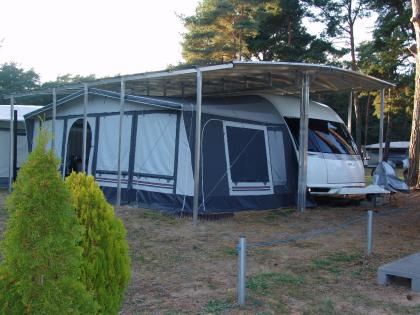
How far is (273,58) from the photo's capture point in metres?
26.3

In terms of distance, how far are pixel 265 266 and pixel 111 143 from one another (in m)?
5.92

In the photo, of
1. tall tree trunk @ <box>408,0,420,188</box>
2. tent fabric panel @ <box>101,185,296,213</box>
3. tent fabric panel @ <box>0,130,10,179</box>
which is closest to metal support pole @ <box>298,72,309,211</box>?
tent fabric panel @ <box>101,185,296,213</box>

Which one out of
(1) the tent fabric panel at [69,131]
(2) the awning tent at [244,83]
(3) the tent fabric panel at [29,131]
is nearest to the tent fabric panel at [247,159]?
(2) the awning tent at [244,83]

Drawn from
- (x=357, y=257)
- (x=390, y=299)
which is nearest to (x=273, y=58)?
(x=357, y=257)

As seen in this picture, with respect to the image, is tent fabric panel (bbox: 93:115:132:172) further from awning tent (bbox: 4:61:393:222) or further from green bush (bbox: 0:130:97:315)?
green bush (bbox: 0:130:97:315)

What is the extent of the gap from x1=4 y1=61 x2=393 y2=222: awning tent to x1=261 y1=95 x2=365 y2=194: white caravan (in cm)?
52

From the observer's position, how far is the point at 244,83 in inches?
434

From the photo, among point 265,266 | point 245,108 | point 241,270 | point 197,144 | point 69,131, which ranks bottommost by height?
point 265,266

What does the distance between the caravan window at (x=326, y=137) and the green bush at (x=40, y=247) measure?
8.51 metres

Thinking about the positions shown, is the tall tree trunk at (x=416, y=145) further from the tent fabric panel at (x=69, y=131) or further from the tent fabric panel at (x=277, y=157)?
the tent fabric panel at (x=69, y=131)

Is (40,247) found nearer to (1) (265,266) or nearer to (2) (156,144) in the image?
(1) (265,266)

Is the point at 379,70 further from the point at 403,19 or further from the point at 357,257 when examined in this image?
the point at 357,257

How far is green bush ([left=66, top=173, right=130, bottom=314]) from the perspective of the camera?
283 centimetres

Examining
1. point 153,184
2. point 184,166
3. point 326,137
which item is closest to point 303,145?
point 326,137
